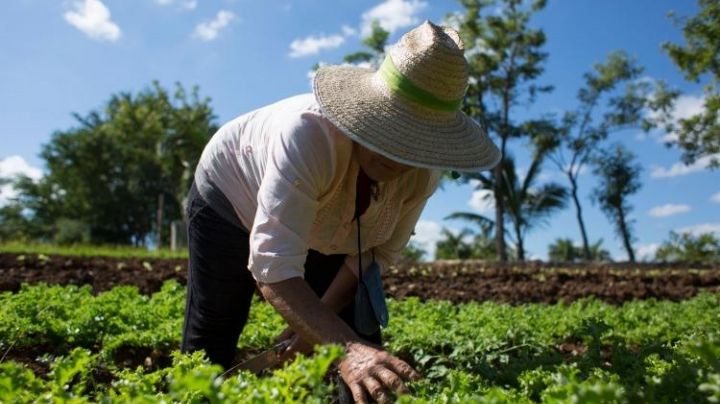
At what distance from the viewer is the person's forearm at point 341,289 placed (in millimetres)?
3121

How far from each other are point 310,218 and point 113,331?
8.52ft

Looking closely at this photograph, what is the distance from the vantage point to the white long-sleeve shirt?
2238mm

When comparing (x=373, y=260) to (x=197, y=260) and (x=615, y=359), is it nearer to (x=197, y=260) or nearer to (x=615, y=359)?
(x=197, y=260)

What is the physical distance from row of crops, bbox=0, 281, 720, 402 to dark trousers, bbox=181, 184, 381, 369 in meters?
0.32

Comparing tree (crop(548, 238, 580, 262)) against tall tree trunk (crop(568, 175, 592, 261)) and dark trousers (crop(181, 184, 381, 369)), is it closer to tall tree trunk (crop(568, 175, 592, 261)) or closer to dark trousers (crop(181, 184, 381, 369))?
tall tree trunk (crop(568, 175, 592, 261))

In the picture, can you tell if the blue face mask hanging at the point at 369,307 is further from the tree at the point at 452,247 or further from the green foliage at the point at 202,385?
the tree at the point at 452,247

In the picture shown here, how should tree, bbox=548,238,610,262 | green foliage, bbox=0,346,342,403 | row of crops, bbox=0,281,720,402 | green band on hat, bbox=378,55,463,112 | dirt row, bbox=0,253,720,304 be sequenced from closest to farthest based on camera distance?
green foliage, bbox=0,346,342,403 < row of crops, bbox=0,281,720,402 < green band on hat, bbox=378,55,463,112 < dirt row, bbox=0,253,720,304 < tree, bbox=548,238,610,262

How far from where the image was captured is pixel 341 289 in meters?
3.12

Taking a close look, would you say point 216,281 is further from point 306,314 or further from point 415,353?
point 415,353

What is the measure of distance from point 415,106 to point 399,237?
3.20ft

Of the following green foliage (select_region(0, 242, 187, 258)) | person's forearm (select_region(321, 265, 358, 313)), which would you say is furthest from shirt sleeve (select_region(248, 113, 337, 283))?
green foliage (select_region(0, 242, 187, 258))

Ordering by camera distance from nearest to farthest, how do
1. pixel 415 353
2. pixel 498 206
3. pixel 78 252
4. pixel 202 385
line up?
pixel 202 385, pixel 415 353, pixel 78 252, pixel 498 206

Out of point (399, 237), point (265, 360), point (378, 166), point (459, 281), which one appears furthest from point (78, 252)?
point (378, 166)

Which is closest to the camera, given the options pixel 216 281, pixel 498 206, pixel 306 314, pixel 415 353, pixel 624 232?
pixel 306 314
